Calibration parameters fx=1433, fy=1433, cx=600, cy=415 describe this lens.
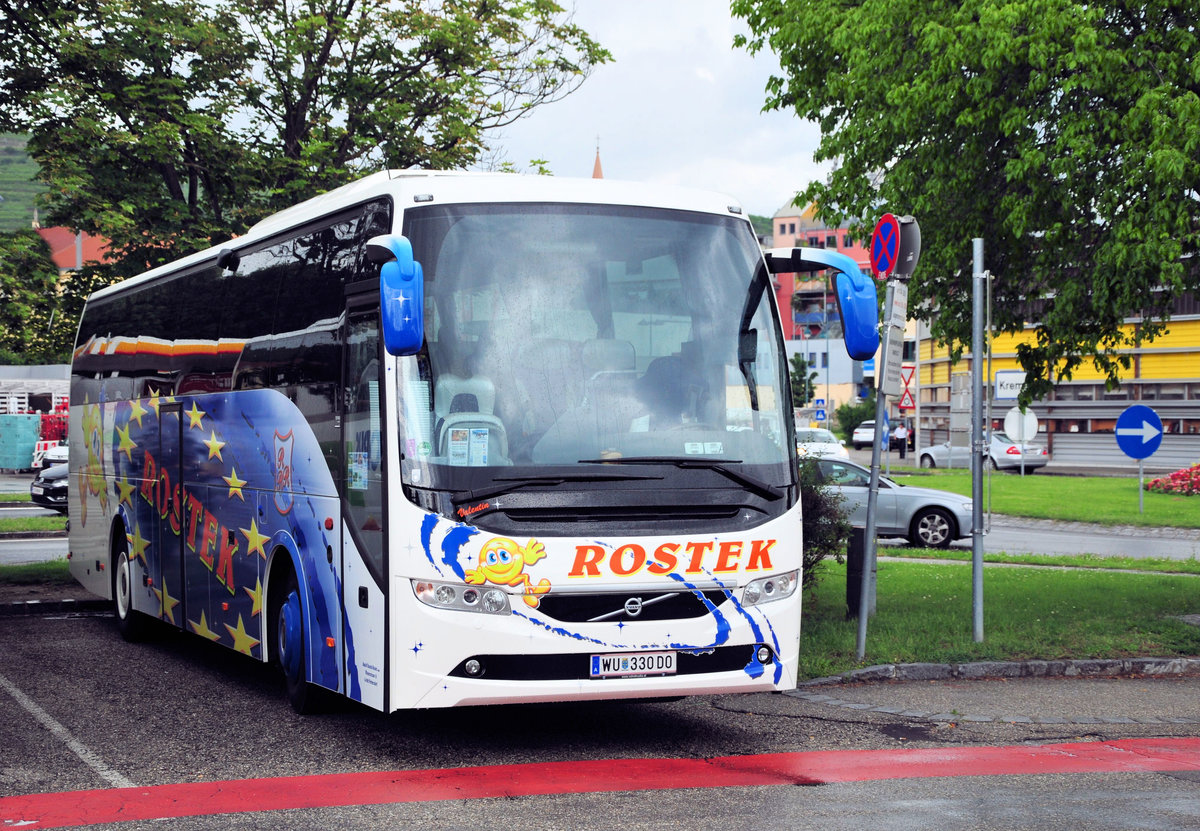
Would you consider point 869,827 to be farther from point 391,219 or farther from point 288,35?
point 288,35

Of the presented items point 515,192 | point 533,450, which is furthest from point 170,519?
point 533,450

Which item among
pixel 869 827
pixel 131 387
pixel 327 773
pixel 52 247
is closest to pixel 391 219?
pixel 327 773

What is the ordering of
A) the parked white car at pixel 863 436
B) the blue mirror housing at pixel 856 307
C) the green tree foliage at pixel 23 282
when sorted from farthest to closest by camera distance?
the parked white car at pixel 863 436, the green tree foliage at pixel 23 282, the blue mirror housing at pixel 856 307

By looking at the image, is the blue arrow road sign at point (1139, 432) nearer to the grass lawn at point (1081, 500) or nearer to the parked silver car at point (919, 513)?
the parked silver car at point (919, 513)

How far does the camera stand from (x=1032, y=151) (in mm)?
12055

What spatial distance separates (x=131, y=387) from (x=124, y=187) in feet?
15.0

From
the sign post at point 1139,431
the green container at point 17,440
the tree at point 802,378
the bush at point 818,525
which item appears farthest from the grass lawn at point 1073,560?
the tree at point 802,378

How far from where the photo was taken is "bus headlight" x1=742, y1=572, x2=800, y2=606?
25.2 ft

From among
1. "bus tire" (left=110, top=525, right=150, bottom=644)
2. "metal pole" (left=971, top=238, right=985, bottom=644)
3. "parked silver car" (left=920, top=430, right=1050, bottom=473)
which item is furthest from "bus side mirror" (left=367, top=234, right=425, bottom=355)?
"parked silver car" (left=920, top=430, right=1050, bottom=473)

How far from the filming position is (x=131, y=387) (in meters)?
13.1

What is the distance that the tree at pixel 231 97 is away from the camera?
15.8m

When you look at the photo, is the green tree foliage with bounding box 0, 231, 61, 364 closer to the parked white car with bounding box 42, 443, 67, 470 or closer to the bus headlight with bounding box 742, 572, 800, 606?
the bus headlight with bounding box 742, 572, 800, 606

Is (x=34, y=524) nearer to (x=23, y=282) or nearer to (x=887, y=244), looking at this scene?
(x=23, y=282)

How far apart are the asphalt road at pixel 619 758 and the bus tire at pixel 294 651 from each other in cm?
12
